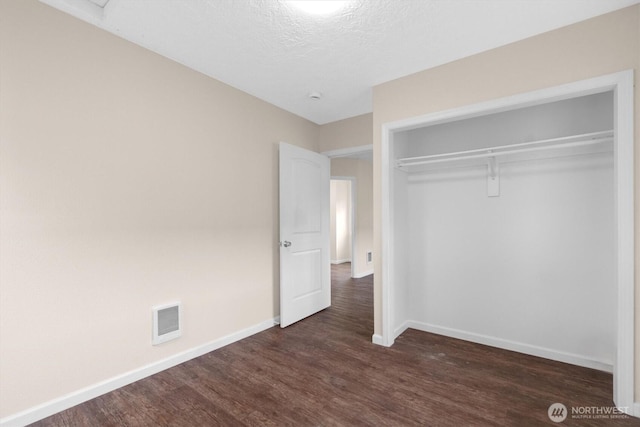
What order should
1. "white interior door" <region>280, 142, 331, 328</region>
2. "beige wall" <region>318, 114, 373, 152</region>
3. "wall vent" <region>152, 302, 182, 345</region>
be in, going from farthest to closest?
"beige wall" <region>318, 114, 373, 152</region>, "white interior door" <region>280, 142, 331, 328</region>, "wall vent" <region>152, 302, 182, 345</region>

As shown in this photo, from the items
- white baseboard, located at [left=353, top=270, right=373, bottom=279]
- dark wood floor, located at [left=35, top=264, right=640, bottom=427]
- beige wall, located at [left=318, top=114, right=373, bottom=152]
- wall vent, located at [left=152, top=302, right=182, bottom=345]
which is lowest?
white baseboard, located at [left=353, top=270, right=373, bottom=279]

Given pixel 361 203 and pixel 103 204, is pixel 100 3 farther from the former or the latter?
pixel 361 203

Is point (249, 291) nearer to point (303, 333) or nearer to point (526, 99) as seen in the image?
point (303, 333)

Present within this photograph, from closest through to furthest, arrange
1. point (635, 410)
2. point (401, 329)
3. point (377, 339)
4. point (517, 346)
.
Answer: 1. point (635, 410)
2. point (517, 346)
3. point (377, 339)
4. point (401, 329)

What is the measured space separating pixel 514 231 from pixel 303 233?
216cm

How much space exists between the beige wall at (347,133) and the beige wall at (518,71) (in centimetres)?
80

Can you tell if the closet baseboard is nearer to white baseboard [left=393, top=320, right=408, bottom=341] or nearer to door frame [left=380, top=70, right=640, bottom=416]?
white baseboard [left=393, top=320, right=408, bottom=341]

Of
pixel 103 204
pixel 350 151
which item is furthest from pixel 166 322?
pixel 350 151

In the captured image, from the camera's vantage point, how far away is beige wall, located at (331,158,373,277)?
19.7 ft

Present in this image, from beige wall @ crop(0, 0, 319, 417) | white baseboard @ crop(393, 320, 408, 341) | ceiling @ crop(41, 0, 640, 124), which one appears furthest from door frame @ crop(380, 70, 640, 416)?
beige wall @ crop(0, 0, 319, 417)

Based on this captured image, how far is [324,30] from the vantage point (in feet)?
6.65

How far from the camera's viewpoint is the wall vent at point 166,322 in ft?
7.45

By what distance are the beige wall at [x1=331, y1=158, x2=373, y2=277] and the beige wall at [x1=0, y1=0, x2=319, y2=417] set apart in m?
3.34

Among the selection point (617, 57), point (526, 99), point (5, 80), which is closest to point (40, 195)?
point (5, 80)
